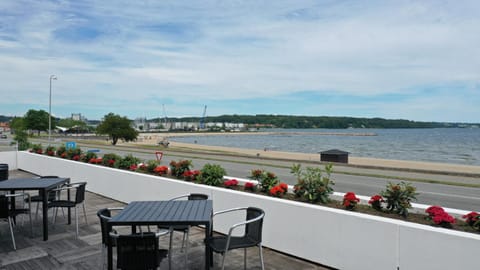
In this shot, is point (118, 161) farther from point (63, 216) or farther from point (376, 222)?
point (376, 222)

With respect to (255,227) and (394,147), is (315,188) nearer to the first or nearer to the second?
(255,227)

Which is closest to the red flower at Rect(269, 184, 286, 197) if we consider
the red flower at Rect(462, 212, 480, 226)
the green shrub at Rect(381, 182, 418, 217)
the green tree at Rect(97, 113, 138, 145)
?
the green shrub at Rect(381, 182, 418, 217)

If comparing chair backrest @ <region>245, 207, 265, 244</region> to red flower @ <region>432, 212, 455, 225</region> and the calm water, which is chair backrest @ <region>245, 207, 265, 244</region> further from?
the calm water

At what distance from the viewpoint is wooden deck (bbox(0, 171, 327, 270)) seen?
180 inches

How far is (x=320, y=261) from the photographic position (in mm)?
4609

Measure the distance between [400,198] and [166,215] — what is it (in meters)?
2.88

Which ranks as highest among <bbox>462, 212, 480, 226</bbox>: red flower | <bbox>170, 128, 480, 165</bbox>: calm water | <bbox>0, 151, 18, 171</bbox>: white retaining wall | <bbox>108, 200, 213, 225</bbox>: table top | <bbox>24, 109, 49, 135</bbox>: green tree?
<bbox>24, 109, 49, 135</bbox>: green tree

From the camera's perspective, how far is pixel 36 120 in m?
90.3

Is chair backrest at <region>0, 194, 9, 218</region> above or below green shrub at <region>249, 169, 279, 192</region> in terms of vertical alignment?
below

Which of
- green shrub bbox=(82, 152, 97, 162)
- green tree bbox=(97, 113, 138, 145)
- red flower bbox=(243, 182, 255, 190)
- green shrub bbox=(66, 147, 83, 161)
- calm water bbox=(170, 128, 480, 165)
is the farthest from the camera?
green tree bbox=(97, 113, 138, 145)

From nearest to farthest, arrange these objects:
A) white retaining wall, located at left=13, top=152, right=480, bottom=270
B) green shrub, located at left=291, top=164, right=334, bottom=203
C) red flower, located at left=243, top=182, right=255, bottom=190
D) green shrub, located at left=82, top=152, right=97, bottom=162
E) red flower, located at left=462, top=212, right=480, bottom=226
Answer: white retaining wall, located at left=13, top=152, right=480, bottom=270 → red flower, located at left=462, top=212, right=480, bottom=226 → green shrub, located at left=291, top=164, right=334, bottom=203 → red flower, located at left=243, top=182, right=255, bottom=190 → green shrub, located at left=82, top=152, right=97, bottom=162

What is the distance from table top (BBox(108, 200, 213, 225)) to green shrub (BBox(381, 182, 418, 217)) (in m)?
2.30

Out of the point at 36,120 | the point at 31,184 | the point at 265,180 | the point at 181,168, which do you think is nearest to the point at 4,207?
the point at 31,184

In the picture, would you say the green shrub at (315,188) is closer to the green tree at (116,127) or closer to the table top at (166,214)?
the table top at (166,214)
